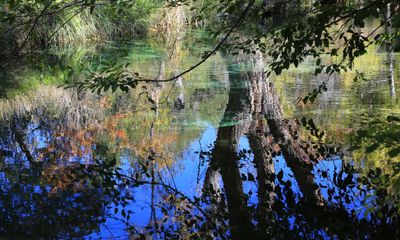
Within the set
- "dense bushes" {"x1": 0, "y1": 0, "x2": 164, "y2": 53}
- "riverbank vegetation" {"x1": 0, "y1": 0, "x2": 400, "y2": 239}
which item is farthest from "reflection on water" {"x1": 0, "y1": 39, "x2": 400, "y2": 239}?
"dense bushes" {"x1": 0, "y1": 0, "x2": 164, "y2": 53}

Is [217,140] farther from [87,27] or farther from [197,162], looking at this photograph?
[87,27]

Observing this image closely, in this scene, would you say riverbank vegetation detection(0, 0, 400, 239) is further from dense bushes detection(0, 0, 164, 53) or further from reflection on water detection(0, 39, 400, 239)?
dense bushes detection(0, 0, 164, 53)

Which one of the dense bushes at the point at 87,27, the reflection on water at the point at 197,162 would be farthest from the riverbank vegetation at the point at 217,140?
the dense bushes at the point at 87,27

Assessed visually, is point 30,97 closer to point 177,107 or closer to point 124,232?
point 177,107

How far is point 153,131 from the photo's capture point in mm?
5746

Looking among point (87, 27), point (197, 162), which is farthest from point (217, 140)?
point (87, 27)

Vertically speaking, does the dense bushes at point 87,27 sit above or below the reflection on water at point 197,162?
above

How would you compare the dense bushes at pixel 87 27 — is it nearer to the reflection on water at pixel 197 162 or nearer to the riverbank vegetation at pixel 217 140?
the riverbank vegetation at pixel 217 140

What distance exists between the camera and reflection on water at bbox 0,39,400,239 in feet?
10.8

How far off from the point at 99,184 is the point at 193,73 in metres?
5.67

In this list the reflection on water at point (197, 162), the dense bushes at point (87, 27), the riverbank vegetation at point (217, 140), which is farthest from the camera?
the dense bushes at point (87, 27)

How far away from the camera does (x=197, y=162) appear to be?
4777 millimetres

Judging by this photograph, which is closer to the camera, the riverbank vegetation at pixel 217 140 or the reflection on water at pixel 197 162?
the riverbank vegetation at pixel 217 140

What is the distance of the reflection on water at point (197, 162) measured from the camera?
330 centimetres
